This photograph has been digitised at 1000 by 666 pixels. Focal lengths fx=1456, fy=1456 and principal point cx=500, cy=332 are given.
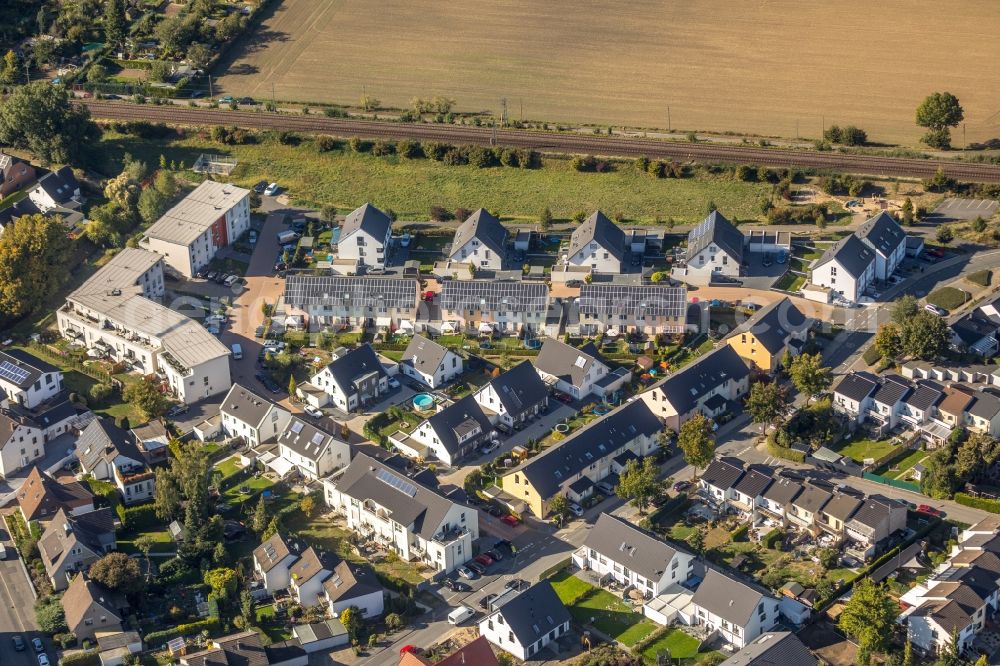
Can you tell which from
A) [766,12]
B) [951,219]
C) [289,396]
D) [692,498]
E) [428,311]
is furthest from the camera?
[766,12]

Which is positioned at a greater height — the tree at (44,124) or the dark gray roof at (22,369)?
the tree at (44,124)

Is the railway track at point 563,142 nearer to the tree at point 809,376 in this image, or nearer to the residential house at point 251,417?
the tree at point 809,376

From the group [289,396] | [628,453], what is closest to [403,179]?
[289,396]

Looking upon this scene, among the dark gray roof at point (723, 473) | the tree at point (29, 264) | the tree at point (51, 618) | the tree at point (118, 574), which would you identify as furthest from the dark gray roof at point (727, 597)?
the tree at point (29, 264)

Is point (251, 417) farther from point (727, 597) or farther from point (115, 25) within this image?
point (115, 25)

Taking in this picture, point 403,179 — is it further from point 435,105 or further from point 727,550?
point 727,550

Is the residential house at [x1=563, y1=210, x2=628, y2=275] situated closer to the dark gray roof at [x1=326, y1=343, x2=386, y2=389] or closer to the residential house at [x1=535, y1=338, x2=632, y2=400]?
the residential house at [x1=535, y1=338, x2=632, y2=400]
